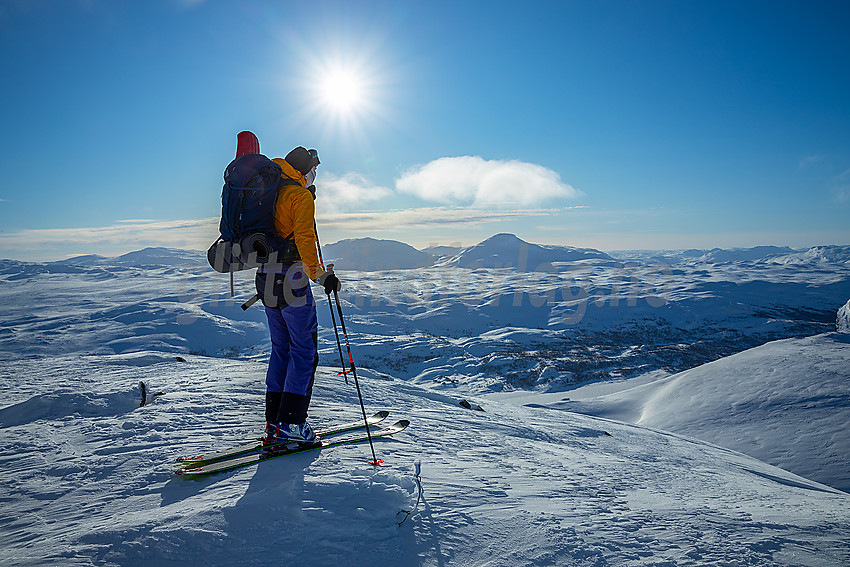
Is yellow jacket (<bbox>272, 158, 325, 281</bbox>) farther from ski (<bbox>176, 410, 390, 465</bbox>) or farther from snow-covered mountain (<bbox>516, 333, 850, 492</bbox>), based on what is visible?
snow-covered mountain (<bbox>516, 333, 850, 492</bbox>)

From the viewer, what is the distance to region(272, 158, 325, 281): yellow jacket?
3913 millimetres

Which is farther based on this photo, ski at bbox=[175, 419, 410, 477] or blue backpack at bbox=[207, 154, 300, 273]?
blue backpack at bbox=[207, 154, 300, 273]

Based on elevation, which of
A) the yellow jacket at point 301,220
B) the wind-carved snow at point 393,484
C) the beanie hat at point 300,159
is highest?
the beanie hat at point 300,159

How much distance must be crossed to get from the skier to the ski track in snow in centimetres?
62

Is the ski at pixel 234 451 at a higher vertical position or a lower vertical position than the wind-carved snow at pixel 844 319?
higher

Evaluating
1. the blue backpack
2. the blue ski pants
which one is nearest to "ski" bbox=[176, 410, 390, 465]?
the blue ski pants

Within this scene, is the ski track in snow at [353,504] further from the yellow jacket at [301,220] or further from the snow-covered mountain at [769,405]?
the snow-covered mountain at [769,405]

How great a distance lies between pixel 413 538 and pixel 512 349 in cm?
9456

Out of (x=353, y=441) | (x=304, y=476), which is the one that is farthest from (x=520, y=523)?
(x=353, y=441)

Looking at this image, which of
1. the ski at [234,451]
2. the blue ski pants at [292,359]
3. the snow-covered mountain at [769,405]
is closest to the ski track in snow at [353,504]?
the ski at [234,451]

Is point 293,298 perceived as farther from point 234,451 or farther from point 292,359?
point 234,451

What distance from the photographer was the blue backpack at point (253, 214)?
159 inches

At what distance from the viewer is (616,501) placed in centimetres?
386

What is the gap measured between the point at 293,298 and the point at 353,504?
6.77 ft
